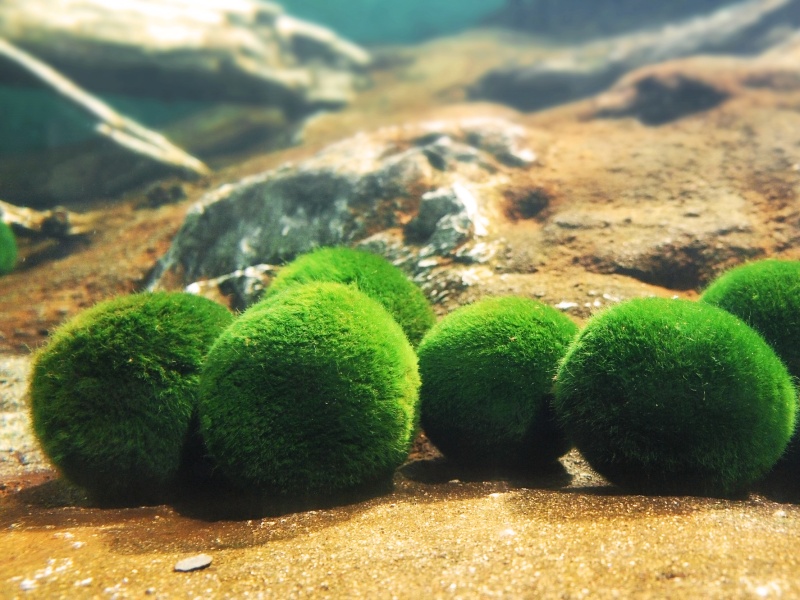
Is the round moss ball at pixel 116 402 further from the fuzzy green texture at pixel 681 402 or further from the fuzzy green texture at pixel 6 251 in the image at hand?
the fuzzy green texture at pixel 6 251

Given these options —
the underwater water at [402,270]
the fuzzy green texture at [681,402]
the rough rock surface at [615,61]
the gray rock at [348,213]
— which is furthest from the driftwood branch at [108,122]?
the fuzzy green texture at [681,402]

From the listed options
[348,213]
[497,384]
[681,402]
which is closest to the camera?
[681,402]

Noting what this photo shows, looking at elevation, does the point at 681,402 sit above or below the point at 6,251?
below

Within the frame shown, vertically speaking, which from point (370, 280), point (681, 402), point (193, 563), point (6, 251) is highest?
point (6, 251)

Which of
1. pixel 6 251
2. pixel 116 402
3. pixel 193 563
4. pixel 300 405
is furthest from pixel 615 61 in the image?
pixel 193 563

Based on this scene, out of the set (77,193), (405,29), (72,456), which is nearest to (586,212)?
(72,456)

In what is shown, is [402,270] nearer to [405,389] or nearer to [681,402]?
[405,389]

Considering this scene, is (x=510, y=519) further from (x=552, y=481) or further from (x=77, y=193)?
(x=77, y=193)
